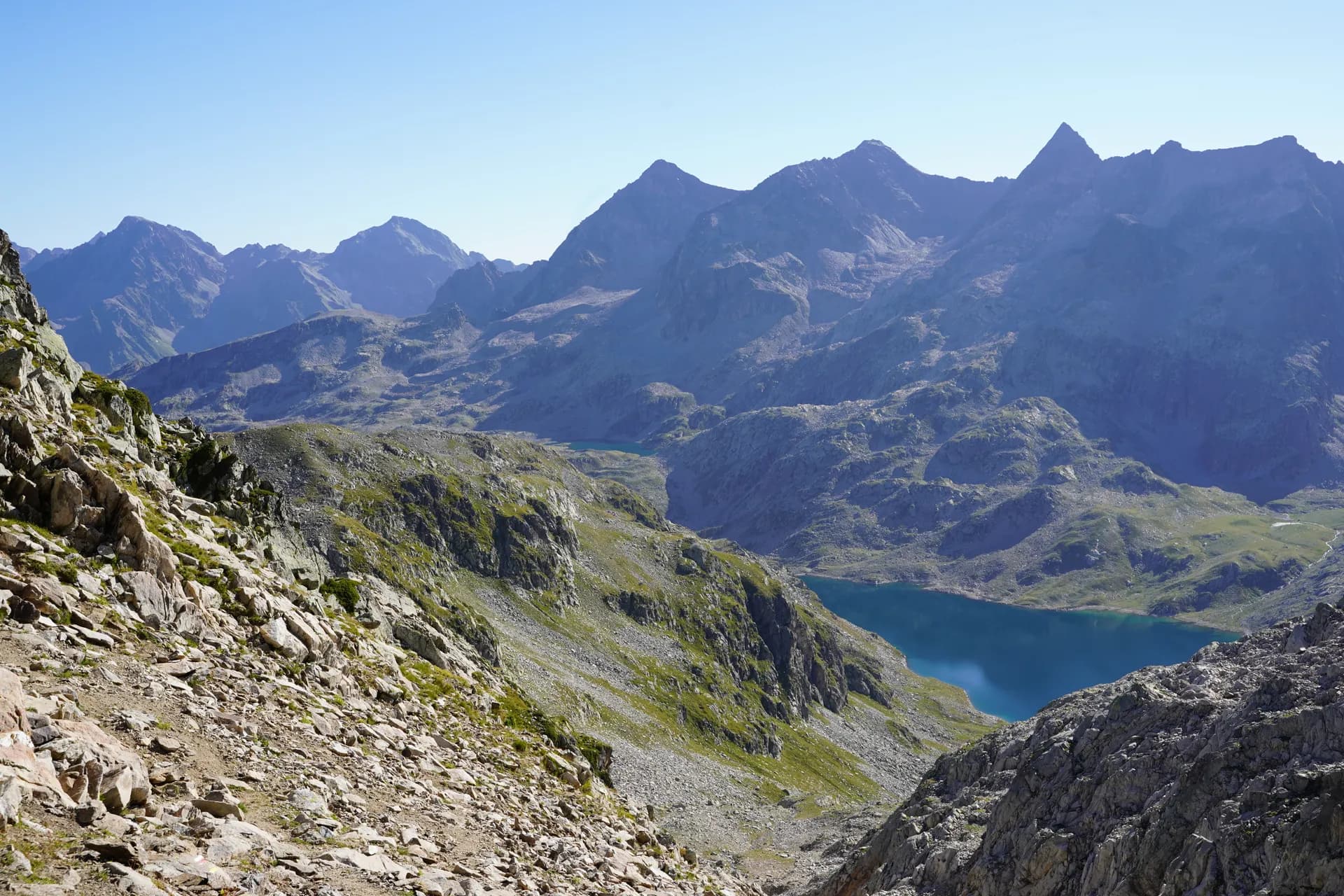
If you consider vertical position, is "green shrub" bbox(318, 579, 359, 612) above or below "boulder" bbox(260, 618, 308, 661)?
below

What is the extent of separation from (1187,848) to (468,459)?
149 m

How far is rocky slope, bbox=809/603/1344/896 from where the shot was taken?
3234 cm

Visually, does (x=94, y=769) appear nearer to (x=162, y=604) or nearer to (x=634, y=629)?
(x=162, y=604)

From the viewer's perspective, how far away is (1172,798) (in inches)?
1490

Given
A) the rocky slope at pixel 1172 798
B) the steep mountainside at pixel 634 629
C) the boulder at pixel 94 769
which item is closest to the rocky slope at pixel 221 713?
the boulder at pixel 94 769

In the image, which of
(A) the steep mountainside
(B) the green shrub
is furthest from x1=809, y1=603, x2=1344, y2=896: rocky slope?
(A) the steep mountainside

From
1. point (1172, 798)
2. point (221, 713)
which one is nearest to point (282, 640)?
point (221, 713)

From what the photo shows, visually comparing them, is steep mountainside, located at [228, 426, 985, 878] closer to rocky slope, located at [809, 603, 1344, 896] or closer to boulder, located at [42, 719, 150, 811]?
rocky slope, located at [809, 603, 1344, 896]

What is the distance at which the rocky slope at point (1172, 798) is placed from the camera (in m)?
32.3

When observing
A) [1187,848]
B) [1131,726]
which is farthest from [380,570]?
[1187,848]

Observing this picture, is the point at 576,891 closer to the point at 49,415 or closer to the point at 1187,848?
the point at 1187,848

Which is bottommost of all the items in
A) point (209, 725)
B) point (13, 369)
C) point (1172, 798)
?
point (209, 725)

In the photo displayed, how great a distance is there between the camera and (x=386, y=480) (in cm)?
13838

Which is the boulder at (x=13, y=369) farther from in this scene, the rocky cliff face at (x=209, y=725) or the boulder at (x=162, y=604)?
the boulder at (x=162, y=604)
